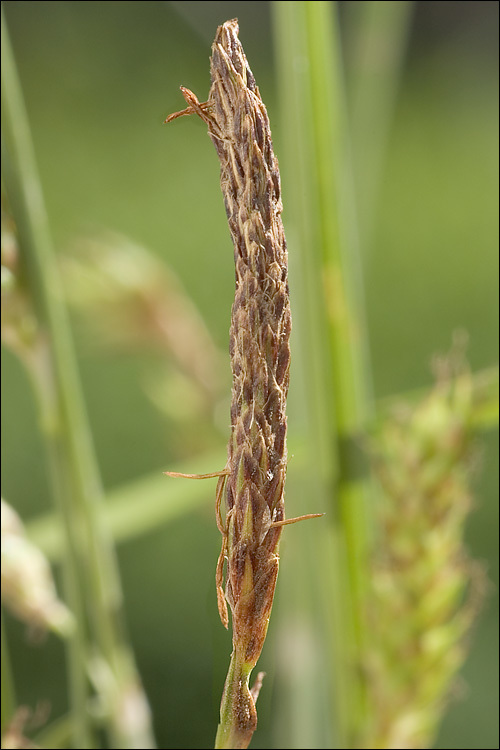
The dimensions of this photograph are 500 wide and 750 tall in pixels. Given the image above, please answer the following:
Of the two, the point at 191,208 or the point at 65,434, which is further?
the point at 191,208

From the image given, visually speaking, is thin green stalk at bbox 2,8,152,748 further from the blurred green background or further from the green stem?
the blurred green background

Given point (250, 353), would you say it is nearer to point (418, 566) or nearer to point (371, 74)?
point (418, 566)

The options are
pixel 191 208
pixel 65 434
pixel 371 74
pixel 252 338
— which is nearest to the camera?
pixel 252 338

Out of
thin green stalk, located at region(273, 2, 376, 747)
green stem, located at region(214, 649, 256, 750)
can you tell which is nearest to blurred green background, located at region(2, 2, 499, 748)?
thin green stalk, located at region(273, 2, 376, 747)

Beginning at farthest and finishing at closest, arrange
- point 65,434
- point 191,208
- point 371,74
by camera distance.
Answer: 1. point 191,208
2. point 371,74
3. point 65,434

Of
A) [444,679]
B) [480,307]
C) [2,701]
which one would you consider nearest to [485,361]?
[480,307]

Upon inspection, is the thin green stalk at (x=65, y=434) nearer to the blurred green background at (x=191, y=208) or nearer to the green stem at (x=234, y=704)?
the green stem at (x=234, y=704)

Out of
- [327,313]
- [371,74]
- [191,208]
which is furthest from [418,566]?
[191,208]
